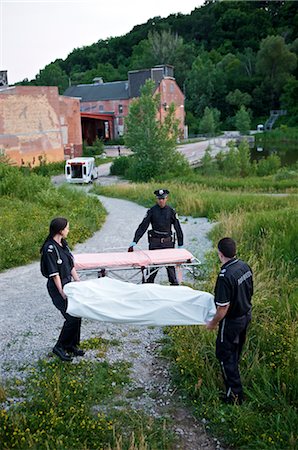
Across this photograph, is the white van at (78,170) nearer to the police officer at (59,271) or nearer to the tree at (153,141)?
the tree at (153,141)

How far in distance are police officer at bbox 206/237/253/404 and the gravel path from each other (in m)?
0.59

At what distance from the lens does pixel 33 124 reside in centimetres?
3300

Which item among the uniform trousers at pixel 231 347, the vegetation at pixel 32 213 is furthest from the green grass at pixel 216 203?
the uniform trousers at pixel 231 347

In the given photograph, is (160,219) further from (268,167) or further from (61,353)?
(268,167)

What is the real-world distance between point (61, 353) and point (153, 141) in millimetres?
24317

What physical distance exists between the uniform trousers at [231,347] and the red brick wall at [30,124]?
92.1 feet

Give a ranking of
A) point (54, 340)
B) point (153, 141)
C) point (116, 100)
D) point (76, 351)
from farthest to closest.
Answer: point (116, 100)
point (153, 141)
point (54, 340)
point (76, 351)

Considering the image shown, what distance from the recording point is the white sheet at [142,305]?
4.83 meters

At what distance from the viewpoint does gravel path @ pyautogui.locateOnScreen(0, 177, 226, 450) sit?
469 centimetres

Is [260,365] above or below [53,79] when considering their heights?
below

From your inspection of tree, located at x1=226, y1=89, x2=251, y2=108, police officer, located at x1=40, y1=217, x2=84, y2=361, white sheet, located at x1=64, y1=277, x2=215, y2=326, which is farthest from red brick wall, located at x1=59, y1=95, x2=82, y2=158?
tree, located at x1=226, y1=89, x2=251, y2=108

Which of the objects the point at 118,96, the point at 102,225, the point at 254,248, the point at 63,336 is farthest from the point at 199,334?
the point at 118,96

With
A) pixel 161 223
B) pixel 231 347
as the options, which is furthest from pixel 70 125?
pixel 231 347

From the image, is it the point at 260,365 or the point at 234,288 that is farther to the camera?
the point at 260,365
